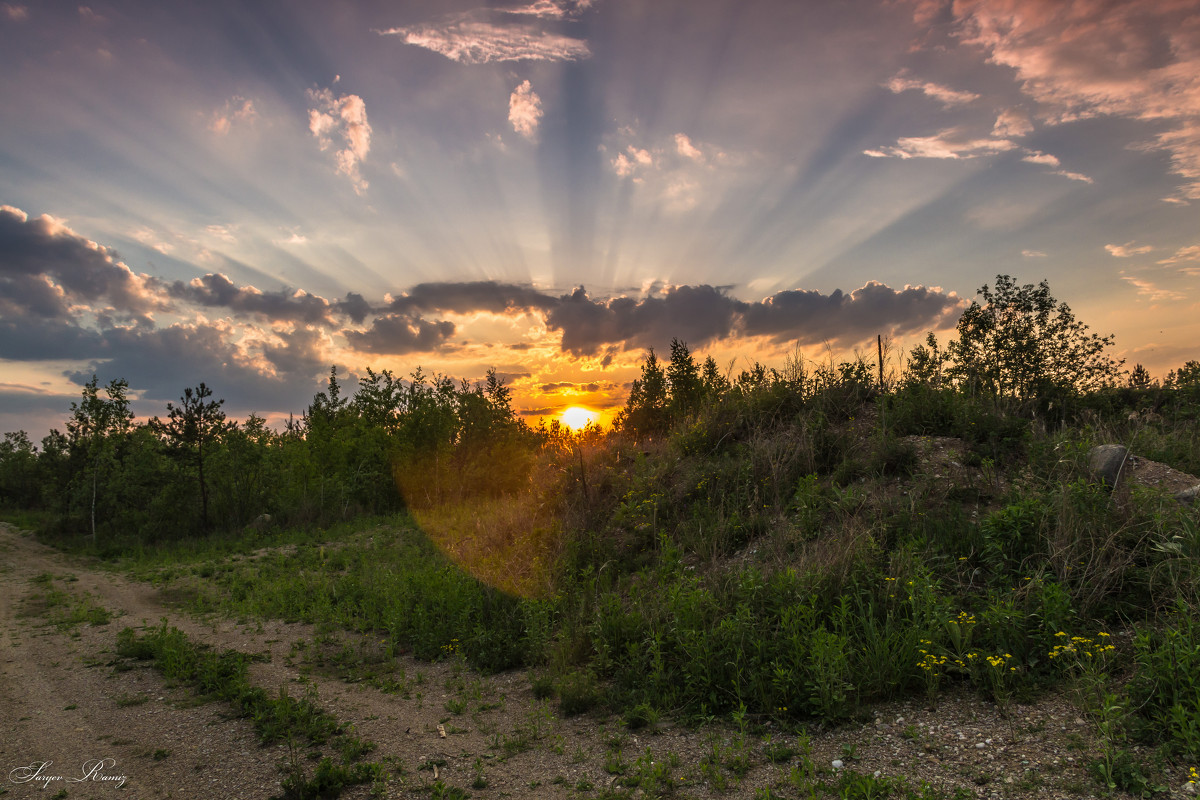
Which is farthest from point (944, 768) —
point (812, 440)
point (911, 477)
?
point (812, 440)

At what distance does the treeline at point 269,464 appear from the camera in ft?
82.6

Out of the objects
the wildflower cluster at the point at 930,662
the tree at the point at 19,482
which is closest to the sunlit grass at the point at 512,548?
the wildflower cluster at the point at 930,662

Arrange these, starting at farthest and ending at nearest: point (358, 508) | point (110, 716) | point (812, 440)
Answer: point (358, 508), point (812, 440), point (110, 716)

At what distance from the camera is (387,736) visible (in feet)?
18.6

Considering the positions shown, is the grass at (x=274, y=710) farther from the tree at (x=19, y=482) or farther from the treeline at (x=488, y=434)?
the tree at (x=19, y=482)

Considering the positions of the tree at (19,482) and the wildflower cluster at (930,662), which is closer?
the wildflower cluster at (930,662)

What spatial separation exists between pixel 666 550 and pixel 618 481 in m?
3.82

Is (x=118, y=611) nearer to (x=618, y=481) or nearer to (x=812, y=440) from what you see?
(x=618, y=481)

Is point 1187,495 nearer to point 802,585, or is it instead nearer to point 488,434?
point 802,585

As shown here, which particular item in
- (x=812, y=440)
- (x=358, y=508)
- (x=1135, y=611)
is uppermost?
(x=812, y=440)

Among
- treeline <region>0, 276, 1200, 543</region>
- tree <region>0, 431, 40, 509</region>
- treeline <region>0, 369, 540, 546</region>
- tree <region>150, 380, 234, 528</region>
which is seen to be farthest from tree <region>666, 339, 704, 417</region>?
tree <region>0, 431, 40, 509</region>

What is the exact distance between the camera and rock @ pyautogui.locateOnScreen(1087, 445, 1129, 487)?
7.49 m

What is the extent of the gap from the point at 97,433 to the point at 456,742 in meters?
30.2

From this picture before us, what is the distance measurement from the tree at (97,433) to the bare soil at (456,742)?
870 inches
